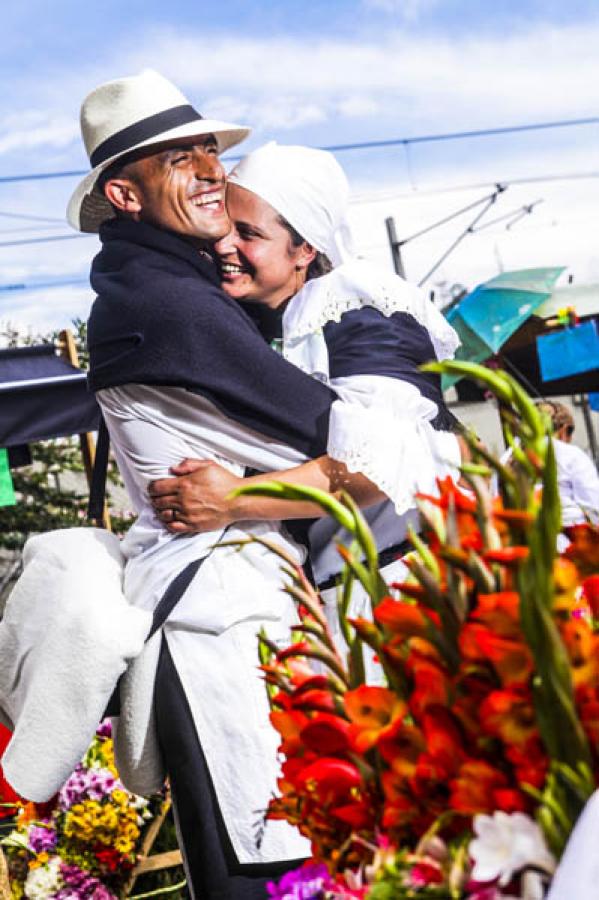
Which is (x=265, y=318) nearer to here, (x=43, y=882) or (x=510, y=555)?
(x=510, y=555)

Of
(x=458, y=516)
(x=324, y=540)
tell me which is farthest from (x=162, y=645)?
(x=458, y=516)

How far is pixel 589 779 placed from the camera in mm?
847

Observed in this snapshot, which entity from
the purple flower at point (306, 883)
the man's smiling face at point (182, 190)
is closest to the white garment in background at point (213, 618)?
the man's smiling face at point (182, 190)

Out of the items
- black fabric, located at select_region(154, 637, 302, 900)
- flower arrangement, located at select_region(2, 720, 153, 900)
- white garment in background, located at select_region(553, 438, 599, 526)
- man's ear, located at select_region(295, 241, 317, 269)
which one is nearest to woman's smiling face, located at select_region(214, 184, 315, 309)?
man's ear, located at select_region(295, 241, 317, 269)

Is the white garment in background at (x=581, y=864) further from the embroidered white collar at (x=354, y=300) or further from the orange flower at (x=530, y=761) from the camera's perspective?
the embroidered white collar at (x=354, y=300)

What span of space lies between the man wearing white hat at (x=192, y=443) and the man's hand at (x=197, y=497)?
2cm

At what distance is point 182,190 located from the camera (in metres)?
2.01

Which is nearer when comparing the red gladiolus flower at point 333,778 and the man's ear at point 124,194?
the red gladiolus flower at point 333,778

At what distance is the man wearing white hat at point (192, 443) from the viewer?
73.7 inches

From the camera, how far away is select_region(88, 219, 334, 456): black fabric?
190 cm

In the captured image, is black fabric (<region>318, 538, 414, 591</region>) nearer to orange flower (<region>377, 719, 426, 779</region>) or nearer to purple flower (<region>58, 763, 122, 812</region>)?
orange flower (<region>377, 719, 426, 779</region>)

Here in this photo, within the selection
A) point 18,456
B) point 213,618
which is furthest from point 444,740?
point 18,456

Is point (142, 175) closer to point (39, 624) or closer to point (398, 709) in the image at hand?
point (39, 624)

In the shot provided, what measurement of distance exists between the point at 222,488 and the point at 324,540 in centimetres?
18
